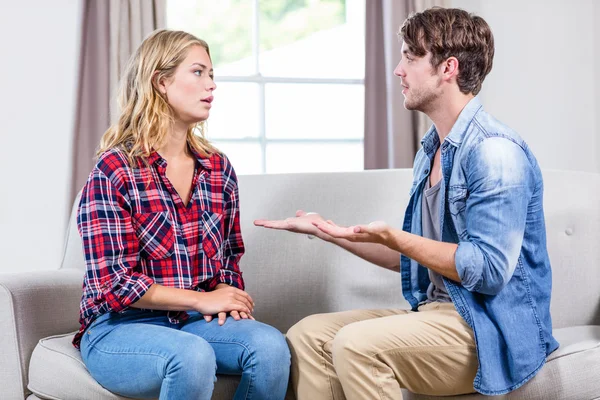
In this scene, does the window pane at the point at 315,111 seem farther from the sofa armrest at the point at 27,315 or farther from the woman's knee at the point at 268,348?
the woman's knee at the point at 268,348

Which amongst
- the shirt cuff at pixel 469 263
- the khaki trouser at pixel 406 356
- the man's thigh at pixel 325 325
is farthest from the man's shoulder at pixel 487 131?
the man's thigh at pixel 325 325

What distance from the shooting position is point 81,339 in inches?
70.1

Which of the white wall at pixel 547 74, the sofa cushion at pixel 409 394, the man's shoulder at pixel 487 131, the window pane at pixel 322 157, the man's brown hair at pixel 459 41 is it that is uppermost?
the white wall at pixel 547 74

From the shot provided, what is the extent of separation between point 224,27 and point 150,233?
95.5 inches

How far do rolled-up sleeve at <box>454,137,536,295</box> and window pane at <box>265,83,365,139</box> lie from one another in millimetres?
2462

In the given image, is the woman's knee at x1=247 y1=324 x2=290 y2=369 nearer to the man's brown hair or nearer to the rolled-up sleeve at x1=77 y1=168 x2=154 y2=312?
the rolled-up sleeve at x1=77 y1=168 x2=154 y2=312

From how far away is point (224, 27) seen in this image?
395cm

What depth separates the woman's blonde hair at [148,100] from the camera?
183cm

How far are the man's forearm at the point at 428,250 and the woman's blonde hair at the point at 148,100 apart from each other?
67 centimetres

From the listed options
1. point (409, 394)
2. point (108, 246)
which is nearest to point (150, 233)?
point (108, 246)

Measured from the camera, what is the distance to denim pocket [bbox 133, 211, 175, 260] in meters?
1.75

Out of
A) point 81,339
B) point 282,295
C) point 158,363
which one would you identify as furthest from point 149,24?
point 158,363

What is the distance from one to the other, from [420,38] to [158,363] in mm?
989

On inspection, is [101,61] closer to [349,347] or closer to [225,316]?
[225,316]
